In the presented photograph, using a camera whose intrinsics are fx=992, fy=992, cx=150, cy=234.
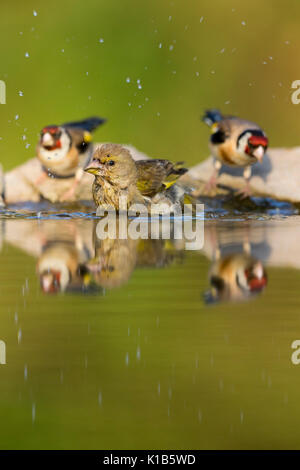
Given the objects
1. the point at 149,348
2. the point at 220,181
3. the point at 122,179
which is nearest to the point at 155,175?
the point at 122,179

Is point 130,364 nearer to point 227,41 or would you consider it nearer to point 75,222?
point 75,222

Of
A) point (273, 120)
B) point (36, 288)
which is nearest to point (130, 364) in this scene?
point (36, 288)

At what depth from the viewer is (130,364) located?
10.1 ft

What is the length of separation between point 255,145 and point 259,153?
0.12 metres

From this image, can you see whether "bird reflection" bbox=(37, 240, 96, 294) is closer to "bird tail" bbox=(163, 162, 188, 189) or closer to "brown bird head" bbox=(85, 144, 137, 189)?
"brown bird head" bbox=(85, 144, 137, 189)

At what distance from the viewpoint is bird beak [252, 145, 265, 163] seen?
9.54m

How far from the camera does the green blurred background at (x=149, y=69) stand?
13.4 metres

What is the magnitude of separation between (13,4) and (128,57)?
199cm

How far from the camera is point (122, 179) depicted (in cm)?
732

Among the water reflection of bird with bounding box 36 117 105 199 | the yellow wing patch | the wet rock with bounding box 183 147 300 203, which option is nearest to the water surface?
the wet rock with bounding box 183 147 300 203

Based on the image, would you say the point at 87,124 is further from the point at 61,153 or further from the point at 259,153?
the point at 259,153

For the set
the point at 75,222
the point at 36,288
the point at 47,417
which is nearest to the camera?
the point at 47,417

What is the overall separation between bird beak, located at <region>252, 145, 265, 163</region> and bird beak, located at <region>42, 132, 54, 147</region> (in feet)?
7.01

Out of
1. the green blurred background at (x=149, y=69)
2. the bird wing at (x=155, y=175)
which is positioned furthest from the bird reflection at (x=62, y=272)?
the green blurred background at (x=149, y=69)
